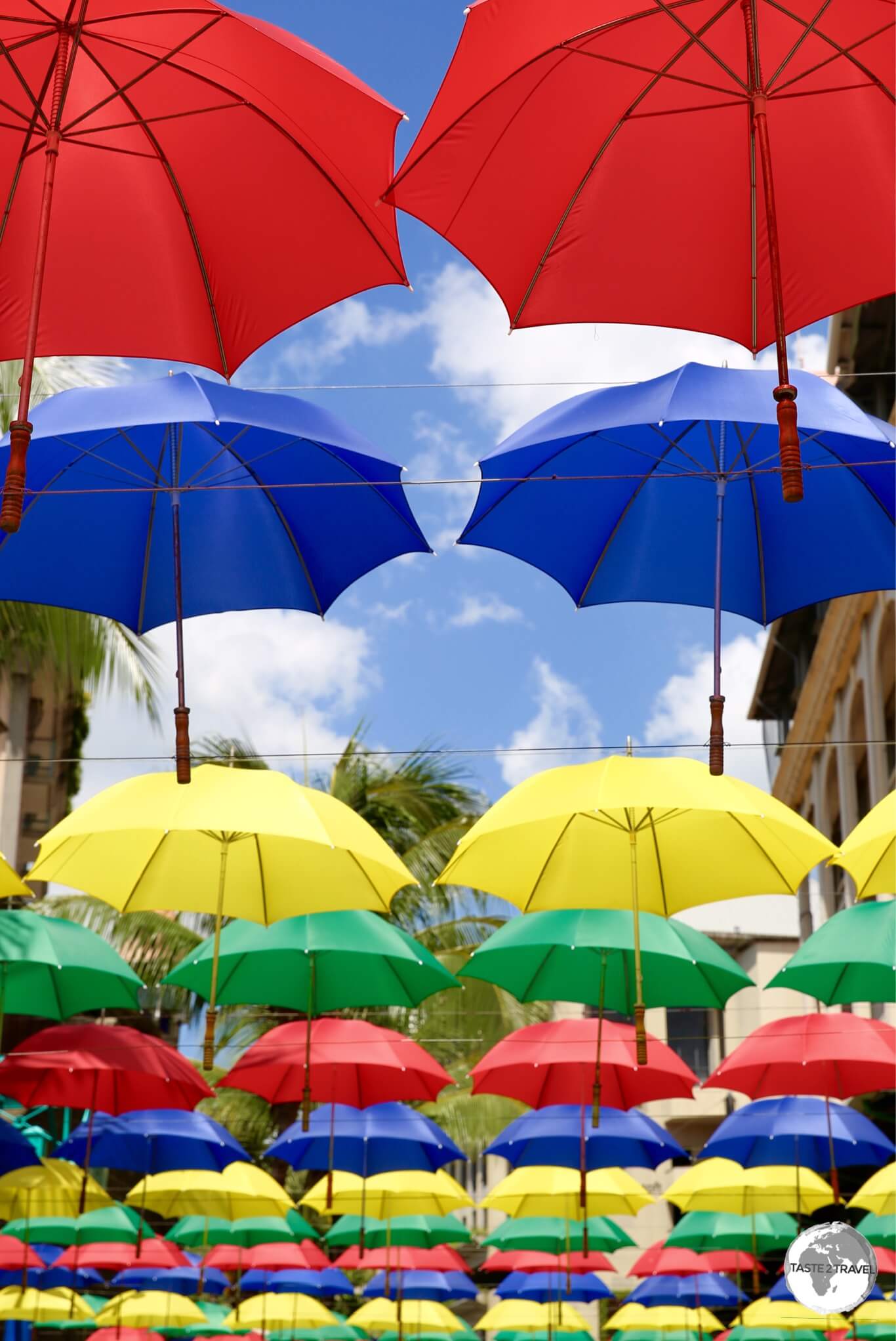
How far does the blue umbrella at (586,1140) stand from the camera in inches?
565

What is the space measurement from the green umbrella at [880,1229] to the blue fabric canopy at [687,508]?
681 centimetres

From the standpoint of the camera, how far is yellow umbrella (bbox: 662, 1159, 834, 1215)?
15.1m

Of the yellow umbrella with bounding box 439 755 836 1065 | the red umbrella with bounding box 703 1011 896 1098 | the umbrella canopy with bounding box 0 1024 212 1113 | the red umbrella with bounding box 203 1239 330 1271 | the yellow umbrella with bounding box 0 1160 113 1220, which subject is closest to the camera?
the yellow umbrella with bounding box 439 755 836 1065

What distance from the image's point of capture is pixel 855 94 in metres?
6.40

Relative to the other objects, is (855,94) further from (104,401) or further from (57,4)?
(104,401)

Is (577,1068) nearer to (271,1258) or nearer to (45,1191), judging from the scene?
(45,1191)

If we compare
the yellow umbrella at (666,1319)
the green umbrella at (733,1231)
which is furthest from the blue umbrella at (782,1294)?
the yellow umbrella at (666,1319)

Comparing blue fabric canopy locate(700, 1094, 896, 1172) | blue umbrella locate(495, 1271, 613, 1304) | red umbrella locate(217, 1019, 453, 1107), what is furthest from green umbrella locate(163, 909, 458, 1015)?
blue umbrella locate(495, 1271, 613, 1304)

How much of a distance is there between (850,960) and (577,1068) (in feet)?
14.5

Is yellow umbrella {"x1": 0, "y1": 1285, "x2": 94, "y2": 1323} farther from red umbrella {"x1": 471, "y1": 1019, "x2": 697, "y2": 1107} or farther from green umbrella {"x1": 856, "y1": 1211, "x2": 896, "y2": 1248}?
green umbrella {"x1": 856, "y1": 1211, "x2": 896, "y2": 1248}

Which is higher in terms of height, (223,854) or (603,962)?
(223,854)

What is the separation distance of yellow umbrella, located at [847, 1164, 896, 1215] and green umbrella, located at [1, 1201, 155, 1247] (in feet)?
28.5

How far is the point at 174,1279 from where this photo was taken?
22.9 metres

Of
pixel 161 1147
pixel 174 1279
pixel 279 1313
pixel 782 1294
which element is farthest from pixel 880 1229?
pixel 174 1279
